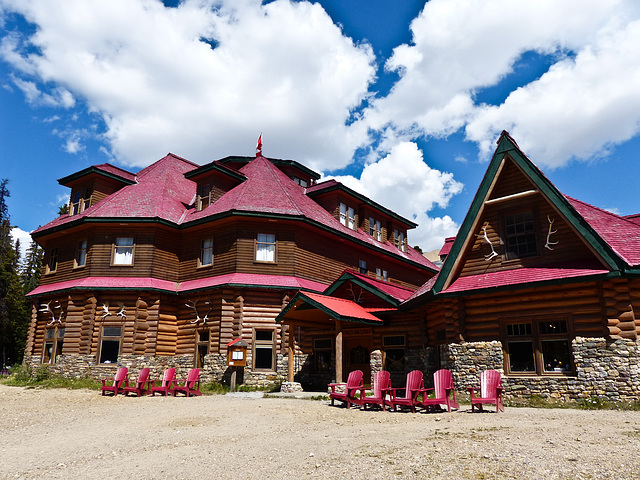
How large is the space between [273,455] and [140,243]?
20.7 m

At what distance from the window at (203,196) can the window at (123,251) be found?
4.36 m

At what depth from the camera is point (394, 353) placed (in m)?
19.0

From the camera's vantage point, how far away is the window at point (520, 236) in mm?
15758

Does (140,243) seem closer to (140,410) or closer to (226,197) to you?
(226,197)

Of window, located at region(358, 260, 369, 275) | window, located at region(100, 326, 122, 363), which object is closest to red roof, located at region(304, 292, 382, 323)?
window, located at region(358, 260, 369, 275)

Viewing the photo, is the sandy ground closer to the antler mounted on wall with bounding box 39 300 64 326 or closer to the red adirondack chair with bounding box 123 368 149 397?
the red adirondack chair with bounding box 123 368 149 397

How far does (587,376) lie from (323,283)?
1522 centimetres

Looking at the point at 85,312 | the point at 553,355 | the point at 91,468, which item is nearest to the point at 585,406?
the point at 553,355

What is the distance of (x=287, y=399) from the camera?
16.8 m

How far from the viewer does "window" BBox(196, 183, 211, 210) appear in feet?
91.9

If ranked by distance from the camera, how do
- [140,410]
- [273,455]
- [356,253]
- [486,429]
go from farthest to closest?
[356,253]
[140,410]
[486,429]
[273,455]

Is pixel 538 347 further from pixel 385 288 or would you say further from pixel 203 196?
pixel 203 196

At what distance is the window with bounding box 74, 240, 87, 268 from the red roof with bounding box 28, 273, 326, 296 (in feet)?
3.60

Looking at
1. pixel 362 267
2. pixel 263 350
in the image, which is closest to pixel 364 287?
pixel 263 350
